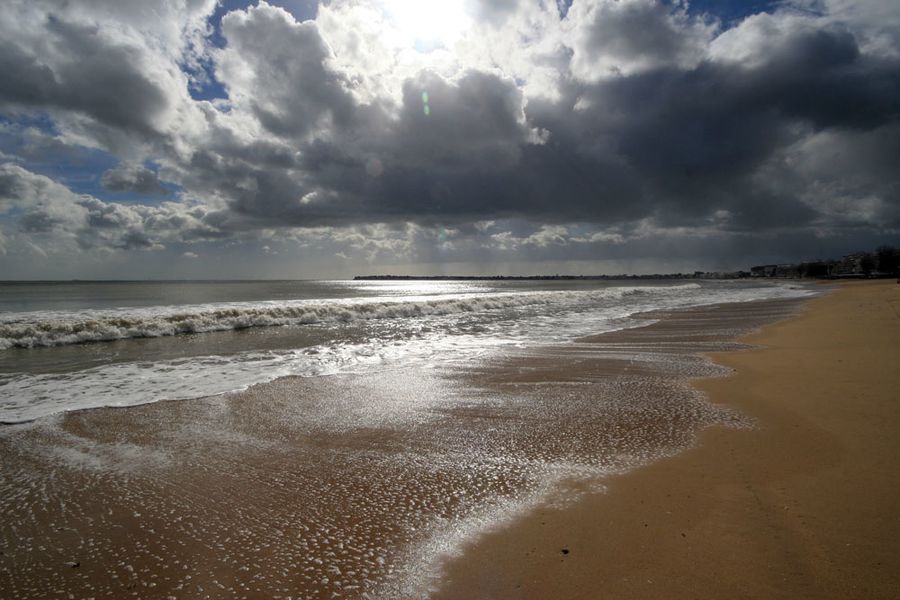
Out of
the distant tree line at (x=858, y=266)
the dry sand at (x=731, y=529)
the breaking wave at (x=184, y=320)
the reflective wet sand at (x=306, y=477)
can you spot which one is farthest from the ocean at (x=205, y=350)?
the distant tree line at (x=858, y=266)

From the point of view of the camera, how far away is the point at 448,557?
3158 mm

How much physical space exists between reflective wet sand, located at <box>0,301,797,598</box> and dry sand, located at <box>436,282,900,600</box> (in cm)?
36

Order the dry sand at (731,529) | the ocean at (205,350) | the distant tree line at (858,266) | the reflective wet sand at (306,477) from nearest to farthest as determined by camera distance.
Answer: the dry sand at (731,529), the reflective wet sand at (306,477), the ocean at (205,350), the distant tree line at (858,266)

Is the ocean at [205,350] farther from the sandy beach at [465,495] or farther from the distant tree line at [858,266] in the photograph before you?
the distant tree line at [858,266]

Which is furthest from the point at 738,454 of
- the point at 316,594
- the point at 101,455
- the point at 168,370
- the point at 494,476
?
the point at 168,370

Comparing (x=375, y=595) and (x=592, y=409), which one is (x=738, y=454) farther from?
(x=375, y=595)

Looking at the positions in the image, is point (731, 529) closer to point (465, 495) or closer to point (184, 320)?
point (465, 495)

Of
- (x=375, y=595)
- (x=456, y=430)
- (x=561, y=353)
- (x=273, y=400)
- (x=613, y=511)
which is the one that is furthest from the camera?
(x=561, y=353)

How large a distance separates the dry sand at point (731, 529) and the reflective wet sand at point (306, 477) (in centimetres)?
36

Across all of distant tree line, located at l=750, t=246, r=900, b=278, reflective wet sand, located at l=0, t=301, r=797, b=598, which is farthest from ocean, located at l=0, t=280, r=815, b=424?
distant tree line, located at l=750, t=246, r=900, b=278

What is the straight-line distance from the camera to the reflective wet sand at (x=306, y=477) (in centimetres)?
307

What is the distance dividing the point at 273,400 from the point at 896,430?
28.8ft

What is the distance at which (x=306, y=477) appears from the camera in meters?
4.47

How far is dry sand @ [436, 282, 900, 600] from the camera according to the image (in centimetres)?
282
